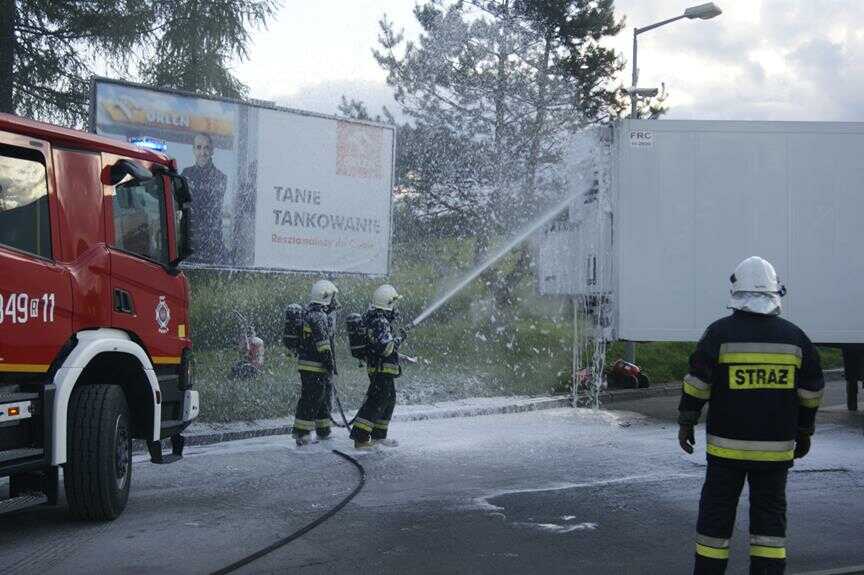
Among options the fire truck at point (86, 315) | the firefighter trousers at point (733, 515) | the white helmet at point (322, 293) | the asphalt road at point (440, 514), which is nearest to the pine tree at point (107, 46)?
the white helmet at point (322, 293)

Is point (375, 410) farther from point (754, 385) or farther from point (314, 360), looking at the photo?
point (754, 385)

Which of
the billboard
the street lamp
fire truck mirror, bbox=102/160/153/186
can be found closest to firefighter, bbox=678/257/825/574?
fire truck mirror, bbox=102/160/153/186

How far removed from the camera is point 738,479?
17.2 ft

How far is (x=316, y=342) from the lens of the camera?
10.9 meters

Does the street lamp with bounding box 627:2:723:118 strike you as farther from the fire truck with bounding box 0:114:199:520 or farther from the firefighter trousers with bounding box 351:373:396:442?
the fire truck with bounding box 0:114:199:520

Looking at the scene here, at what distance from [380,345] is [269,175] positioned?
5.71m

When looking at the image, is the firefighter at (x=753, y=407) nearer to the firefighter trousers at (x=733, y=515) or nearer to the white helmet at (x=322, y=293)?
the firefighter trousers at (x=733, y=515)

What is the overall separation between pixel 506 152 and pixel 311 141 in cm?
817

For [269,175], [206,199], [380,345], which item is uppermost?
[269,175]

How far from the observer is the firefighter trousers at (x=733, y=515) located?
515cm

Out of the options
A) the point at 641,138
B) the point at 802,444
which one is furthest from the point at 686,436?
the point at 641,138

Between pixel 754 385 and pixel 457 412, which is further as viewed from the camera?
pixel 457 412

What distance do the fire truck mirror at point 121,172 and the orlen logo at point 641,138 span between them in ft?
23.5

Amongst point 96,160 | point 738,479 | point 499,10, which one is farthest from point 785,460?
point 499,10
